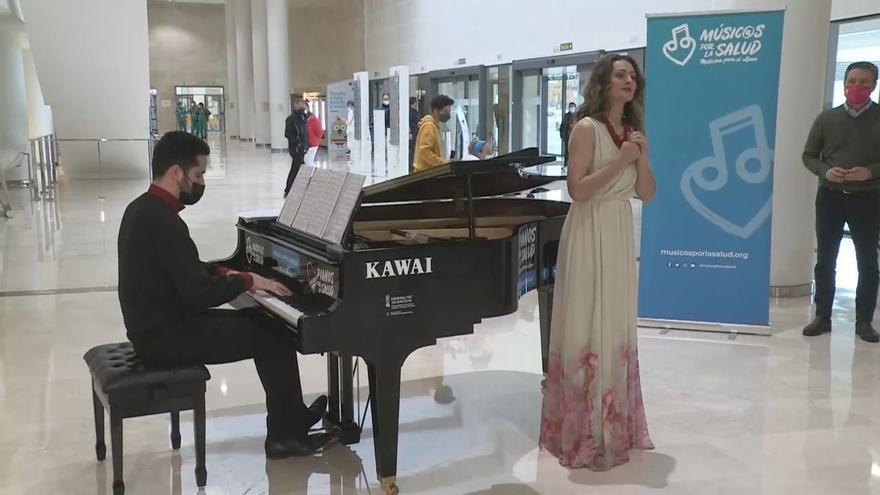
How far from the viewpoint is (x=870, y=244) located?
5395mm

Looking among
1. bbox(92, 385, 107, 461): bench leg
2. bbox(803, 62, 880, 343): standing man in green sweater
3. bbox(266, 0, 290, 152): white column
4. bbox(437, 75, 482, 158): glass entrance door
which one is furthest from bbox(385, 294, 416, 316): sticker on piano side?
bbox(266, 0, 290, 152): white column

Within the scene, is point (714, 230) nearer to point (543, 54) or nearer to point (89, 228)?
point (89, 228)

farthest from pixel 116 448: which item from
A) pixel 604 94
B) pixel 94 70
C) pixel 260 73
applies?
pixel 260 73

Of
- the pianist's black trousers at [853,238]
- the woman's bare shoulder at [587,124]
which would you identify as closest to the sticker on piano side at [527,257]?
the woman's bare shoulder at [587,124]

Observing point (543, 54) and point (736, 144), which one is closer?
point (736, 144)

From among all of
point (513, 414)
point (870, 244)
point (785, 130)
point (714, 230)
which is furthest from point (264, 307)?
point (785, 130)

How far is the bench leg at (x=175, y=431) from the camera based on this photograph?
3713 millimetres

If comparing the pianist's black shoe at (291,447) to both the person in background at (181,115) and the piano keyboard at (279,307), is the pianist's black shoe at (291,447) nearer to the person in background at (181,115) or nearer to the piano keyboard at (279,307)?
the piano keyboard at (279,307)

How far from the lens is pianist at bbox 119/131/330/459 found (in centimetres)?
313

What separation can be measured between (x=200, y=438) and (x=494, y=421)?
1.47 meters

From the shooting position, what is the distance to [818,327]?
5.61 meters

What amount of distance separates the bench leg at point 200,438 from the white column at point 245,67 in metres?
31.2

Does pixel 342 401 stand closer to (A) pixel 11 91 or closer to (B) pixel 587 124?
(B) pixel 587 124

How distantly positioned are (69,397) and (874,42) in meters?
8.56
